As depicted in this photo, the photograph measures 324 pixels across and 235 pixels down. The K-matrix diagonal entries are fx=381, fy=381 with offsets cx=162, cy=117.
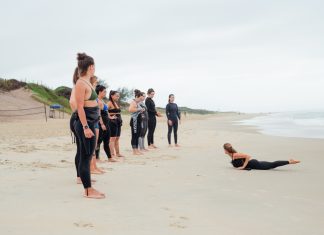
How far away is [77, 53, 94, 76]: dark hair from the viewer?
4215mm

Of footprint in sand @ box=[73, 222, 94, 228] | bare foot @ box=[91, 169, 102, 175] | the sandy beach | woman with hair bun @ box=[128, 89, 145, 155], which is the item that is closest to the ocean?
woman with hair bun @ box=[128, 89, 145, 155]

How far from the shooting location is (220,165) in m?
6.95

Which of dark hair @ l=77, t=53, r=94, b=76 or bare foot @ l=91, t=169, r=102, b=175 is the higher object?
dark hair @ l=77, t=53, r=94, b=76

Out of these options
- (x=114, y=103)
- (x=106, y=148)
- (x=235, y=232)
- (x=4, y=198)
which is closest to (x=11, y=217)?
(x=4, y=198)

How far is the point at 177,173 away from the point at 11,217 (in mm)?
3053

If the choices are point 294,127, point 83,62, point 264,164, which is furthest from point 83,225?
point 294,127

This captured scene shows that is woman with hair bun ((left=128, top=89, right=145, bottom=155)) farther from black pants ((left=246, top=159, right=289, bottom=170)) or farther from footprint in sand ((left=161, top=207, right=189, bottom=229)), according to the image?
footprint in sand ((left=161, top=207, right=189, bottom=229))

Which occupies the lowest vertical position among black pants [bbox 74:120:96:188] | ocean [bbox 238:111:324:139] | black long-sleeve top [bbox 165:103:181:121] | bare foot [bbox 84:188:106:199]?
ocean [bbox 238:111:324:139]

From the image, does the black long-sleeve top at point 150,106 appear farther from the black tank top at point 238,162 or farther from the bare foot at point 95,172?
the bare foot at point 95,172

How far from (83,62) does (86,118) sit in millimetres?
621

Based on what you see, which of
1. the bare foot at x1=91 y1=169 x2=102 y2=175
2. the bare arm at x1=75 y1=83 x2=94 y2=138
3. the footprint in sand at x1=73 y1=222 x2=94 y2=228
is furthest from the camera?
the bare foot at x1=91 y1=169 x2=102 y2=175

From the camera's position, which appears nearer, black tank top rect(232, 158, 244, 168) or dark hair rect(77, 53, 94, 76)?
dark hair rect(77, 53, 94, 76)

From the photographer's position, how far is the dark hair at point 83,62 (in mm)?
4215

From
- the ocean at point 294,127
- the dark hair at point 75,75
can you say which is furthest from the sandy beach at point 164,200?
the ocean at point 294,127
